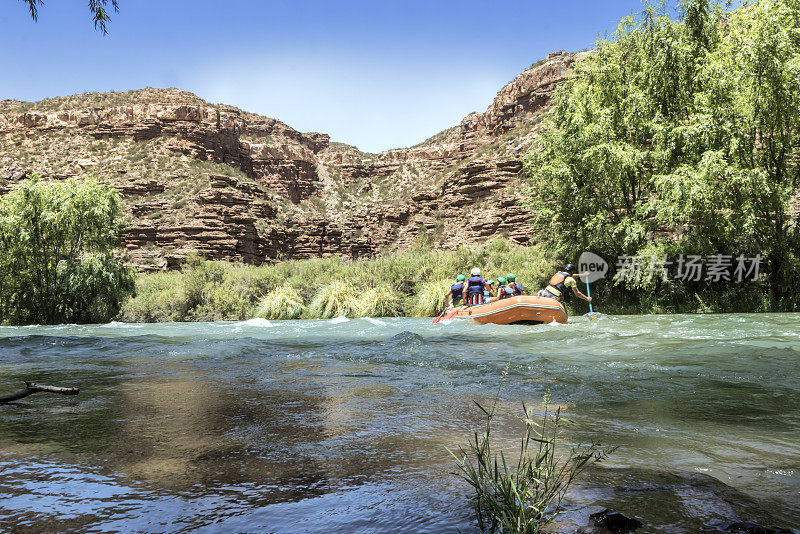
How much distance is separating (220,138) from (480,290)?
5782cm

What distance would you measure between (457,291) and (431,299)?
4622mm

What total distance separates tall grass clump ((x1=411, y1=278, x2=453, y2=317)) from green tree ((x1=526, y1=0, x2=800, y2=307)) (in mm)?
4984

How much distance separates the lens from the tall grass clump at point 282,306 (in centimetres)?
2222

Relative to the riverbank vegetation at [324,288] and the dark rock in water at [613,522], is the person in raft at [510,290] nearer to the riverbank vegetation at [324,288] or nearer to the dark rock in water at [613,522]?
the riverbank vegetation at [324,288]

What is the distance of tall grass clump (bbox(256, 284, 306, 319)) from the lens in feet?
72.9

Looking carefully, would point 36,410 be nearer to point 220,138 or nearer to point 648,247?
point 648,247

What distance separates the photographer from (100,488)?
7.50ft

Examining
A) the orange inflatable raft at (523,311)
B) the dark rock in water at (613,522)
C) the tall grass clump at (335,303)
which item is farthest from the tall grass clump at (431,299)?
the dark rock in water at (613,522)

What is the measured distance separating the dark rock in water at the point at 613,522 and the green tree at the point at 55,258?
904 inches

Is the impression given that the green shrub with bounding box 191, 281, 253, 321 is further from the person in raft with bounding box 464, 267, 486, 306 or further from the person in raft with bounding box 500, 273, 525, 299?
the person in raft with bounding box 500, 273, 525, 299

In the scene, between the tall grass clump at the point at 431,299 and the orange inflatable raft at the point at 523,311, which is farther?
the tall grass clump at the point at 431,299

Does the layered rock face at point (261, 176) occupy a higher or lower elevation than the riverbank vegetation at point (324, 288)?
higher

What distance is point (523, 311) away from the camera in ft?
43.5

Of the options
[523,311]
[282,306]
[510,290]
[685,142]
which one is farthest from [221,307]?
[685,142]
